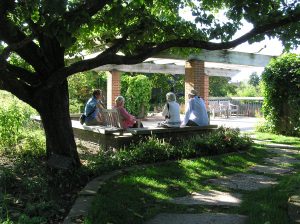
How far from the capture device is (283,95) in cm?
1282

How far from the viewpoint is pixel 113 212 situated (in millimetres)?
4504

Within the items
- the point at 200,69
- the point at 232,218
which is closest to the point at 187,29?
the point at 232,218

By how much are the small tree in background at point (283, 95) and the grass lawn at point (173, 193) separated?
17.0 feet

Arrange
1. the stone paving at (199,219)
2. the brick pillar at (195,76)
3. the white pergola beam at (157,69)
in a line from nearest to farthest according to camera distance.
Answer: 1. the stone paving at (199,219)
2. the brick pillar at (195,76)
3. the white pergola beam at (157,69)

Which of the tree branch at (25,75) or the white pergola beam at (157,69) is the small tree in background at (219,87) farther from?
the tree branch at (25,75)

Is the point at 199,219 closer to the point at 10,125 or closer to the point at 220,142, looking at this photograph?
the point at 220,142

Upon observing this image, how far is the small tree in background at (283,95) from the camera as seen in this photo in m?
12.3

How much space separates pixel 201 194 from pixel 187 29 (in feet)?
11.2

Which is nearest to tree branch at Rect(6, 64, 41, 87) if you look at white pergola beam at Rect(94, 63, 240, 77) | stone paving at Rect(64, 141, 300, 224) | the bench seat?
stone paving at Rect(64, 141, 300, 224)

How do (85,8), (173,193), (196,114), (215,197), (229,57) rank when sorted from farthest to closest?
1. (229,57)
2. (196,114)
3. (173,193)
4. (215,197)
5. (85,8)

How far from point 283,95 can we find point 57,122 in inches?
338

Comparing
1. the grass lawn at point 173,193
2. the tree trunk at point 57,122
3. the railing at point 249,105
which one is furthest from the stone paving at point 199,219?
the railing at point 249,105

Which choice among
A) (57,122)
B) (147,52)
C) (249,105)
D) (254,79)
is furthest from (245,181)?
(254,79)

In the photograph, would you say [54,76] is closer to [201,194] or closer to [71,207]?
[71,207]
